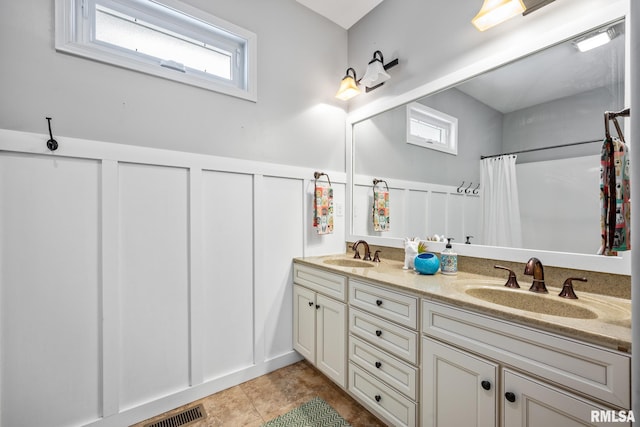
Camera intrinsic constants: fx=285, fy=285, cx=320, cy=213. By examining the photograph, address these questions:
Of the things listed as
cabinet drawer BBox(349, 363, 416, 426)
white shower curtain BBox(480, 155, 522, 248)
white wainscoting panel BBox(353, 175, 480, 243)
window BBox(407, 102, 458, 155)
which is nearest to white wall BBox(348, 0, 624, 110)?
window BBox(407, 102, 458, 155)

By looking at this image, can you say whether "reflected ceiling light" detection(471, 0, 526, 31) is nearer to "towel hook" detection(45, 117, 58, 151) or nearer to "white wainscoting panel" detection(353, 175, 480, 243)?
"white wainscoting panel" detection(353, 175, 480, 243)

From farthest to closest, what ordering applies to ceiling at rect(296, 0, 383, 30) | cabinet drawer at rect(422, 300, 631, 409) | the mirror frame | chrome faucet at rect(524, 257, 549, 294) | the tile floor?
ceiling at rect(296, 0, 383, 30) → the tile floor → chrome faucet at rect(524, 257, 549, 294) → the mirror frame → cabinet drawer at rect(422, 300, 631, 409)

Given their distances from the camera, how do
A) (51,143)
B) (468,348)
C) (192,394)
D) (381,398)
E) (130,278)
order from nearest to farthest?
(468,348) → (51,143) → (381,398) → (130,278) → (192,394)

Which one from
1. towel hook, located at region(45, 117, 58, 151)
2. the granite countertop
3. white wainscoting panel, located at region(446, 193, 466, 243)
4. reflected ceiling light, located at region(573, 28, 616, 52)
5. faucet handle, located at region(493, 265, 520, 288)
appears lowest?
the granite countertop

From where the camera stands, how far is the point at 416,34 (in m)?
2.01

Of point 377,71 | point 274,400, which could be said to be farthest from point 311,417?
point 377,71

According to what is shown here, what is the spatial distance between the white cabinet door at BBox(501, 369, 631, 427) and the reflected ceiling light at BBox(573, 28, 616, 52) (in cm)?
146

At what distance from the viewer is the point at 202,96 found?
1850 millimetres

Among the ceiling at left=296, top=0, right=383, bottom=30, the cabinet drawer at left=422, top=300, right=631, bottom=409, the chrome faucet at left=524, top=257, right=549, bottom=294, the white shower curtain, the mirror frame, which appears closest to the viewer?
the cabinet drawer at left=422, top=300, right=631, bottom=409

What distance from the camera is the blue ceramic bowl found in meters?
1.65

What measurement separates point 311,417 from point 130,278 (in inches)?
51.7

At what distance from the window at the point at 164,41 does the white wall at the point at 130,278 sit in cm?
50

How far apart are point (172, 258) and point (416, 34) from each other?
7.29 ft

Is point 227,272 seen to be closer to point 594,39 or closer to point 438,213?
point 438,213
